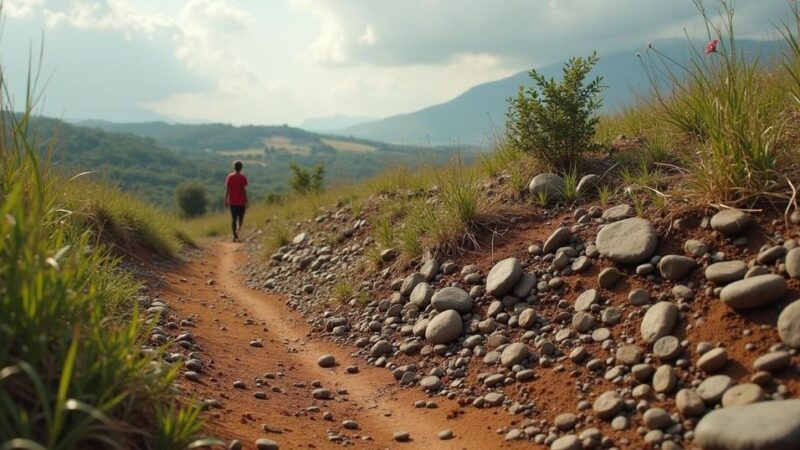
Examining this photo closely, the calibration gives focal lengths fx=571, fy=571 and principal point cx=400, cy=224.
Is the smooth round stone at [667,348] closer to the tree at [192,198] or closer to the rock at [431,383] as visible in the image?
the rock at [431,383]

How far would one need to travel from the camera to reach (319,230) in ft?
34.9

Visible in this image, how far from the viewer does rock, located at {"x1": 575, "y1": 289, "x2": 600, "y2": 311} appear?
4.59 metres

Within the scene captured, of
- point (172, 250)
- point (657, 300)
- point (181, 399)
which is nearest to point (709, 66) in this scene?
point (657, 300)

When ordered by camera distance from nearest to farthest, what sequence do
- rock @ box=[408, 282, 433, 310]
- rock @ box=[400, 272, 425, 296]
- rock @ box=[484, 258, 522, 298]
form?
rock @ box=[484, 258, 522, 298]
rock @ box=[408, 282, 433, 310]
rock @ box=[400, 272, 425, 296]

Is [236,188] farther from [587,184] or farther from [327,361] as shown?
[587,184]

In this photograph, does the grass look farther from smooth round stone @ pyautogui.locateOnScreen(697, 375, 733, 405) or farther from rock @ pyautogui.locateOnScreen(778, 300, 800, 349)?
rock @ pyautogui.locateOnScreen(778, 300, 800, 349)

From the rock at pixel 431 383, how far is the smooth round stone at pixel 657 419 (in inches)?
70.4

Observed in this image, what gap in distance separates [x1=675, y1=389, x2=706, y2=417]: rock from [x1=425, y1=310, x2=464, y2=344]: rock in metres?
2.17

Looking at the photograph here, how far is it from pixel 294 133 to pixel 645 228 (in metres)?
187

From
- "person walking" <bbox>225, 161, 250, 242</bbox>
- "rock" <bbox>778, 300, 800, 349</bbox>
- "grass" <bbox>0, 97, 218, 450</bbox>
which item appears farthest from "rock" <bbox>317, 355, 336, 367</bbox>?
"person walking" <bbox>225, 161, 250, 242</bbox>

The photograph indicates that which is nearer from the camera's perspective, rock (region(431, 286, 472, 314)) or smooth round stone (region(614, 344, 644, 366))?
smooth round stone (region(614, 344, 644, 366))

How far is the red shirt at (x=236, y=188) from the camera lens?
48.2 feet

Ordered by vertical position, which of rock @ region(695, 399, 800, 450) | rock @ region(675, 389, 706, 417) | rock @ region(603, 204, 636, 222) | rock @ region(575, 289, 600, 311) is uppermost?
rock @ region(603, 204, 636, 222)

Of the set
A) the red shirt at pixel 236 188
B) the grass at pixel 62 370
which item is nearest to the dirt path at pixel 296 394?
the grass at pixel 62 370
